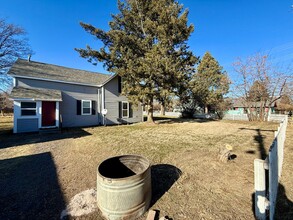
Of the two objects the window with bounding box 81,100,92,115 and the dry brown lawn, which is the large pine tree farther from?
the dry brown lawn

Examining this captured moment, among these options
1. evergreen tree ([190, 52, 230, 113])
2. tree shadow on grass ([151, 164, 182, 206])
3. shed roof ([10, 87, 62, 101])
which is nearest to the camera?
tree shadow on grass ([151, 164, 182, 206])

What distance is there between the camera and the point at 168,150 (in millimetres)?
5535

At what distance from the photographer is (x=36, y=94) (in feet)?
33.0

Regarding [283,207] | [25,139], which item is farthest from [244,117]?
[25,139]

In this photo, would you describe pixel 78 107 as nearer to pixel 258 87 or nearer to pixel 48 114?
pixel 48 114

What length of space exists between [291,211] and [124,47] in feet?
41.9

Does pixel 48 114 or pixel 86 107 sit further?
pixel 86 107

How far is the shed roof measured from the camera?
30.5 ft

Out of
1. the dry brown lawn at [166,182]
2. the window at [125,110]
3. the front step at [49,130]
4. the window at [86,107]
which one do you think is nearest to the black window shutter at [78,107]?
the window at [86,107]

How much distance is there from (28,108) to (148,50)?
9.58m

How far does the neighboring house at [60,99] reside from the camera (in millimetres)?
9766

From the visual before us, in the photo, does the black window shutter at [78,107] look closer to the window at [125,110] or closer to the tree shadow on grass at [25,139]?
the tree shadow on grass at [25,139]

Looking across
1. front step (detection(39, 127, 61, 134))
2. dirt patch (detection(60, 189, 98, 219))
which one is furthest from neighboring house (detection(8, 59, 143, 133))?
dirt patch (detection(60, 189, 98, 219))

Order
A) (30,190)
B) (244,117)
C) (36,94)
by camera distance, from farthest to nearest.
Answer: (244,117) → (36,94) → (30,190)
